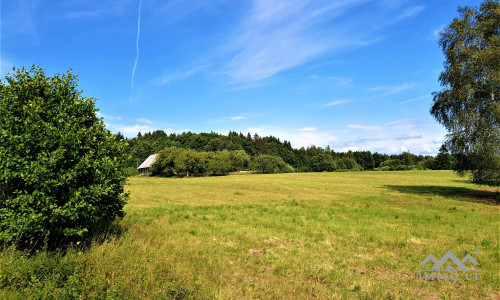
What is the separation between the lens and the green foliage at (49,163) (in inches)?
267

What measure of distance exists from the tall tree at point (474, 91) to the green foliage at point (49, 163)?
30.1m

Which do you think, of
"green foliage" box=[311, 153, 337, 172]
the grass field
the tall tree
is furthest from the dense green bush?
the grass field

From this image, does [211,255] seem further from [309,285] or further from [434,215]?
[434,215]

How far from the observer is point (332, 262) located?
29.2ft

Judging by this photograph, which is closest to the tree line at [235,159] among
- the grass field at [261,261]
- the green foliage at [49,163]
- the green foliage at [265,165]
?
the green foliage at [265,165]

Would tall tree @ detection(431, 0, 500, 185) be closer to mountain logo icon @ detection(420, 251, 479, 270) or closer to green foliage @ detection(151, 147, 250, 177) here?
mountain logo icon @ detection(420, 251, 479, 270)

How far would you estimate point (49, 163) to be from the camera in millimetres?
6871

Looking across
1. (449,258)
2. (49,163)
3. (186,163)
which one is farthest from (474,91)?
(186,163)

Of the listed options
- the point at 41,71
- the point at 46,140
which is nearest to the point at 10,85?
the point at 41,71

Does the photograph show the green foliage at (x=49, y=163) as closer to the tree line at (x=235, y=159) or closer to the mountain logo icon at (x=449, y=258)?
the mountain logo icon at (x=449, y=258)

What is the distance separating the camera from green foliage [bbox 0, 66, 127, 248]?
22.3 ft

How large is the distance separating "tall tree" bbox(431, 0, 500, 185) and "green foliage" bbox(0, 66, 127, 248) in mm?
30082

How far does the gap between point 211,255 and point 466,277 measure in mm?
8111

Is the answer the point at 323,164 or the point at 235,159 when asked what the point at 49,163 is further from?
the point at 323,164
